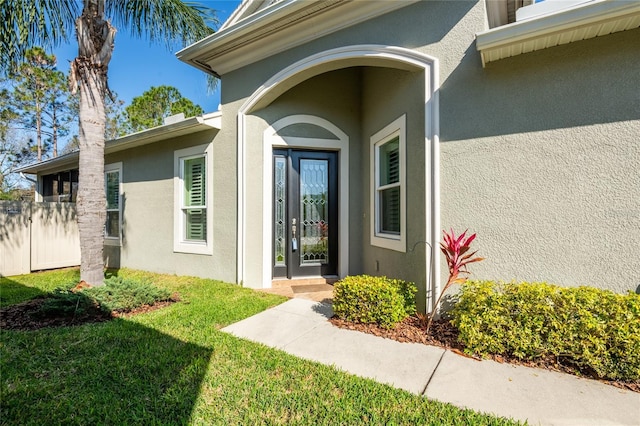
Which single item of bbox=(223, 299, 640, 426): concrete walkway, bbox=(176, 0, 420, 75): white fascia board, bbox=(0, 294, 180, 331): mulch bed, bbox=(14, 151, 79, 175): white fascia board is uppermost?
bbox=(176, 0, 420, 75): white fascia board

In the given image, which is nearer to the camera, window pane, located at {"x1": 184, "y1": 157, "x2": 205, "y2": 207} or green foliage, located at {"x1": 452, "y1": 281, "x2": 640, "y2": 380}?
green foliage, located at {"x1": 452, "y1": 281, "x2": 640, "y2": 380}

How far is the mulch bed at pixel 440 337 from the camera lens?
2.98m

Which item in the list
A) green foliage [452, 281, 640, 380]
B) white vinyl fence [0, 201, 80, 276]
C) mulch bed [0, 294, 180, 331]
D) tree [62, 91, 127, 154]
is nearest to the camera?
green foliage [452, 281, 640, 380]

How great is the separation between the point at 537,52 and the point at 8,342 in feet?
24.5

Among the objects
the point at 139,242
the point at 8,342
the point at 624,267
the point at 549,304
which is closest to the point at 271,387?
the point at 549,304

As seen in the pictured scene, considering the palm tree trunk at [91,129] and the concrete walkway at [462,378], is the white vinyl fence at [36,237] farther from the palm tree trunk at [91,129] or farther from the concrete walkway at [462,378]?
the concrete walkway at [462,378]

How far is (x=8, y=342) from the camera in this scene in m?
3.68

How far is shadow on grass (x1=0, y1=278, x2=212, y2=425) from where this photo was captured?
7.90 ft

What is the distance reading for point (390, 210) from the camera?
5.73 m

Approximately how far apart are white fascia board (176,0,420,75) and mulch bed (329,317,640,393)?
15.2 feet

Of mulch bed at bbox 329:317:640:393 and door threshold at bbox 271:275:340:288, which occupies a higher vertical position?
door threshold at bbox 271:275:340:288

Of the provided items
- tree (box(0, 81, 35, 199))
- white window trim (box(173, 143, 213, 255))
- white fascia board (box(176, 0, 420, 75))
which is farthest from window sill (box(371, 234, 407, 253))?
tree (box(0, 81, 35, 199))

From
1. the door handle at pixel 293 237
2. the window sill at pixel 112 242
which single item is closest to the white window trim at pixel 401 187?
the door handle at pixel 293 237

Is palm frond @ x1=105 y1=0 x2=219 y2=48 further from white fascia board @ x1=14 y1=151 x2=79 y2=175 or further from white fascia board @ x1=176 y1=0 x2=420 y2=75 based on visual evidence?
white fascia board @ x1=14 y1=151 x2=79 y2=175
